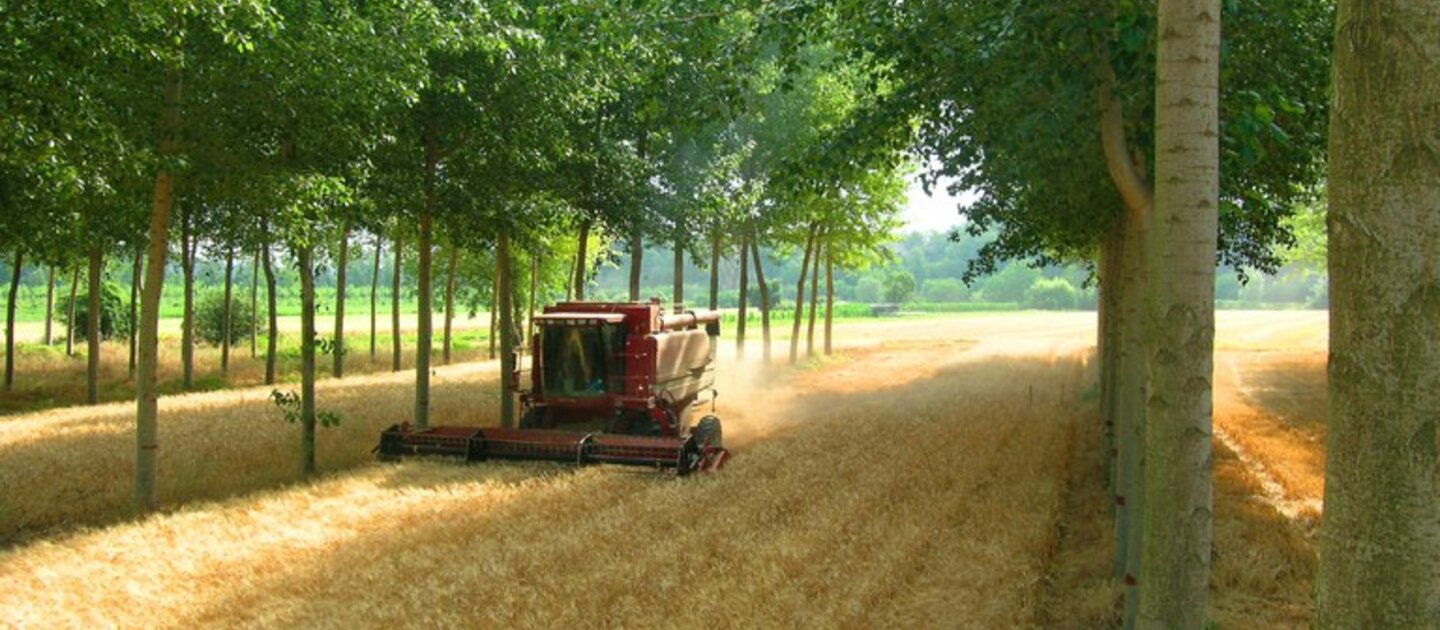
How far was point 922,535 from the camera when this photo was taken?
32.3ft

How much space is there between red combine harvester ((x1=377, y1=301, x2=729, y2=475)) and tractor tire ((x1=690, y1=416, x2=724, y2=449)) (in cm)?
2

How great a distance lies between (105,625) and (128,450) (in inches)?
326

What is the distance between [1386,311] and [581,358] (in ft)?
44.2

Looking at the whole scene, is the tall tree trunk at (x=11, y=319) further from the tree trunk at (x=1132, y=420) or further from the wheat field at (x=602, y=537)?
the tree trunk at (x=1132, y=420)

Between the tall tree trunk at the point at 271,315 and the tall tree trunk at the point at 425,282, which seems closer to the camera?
the tall tree trunk at the point at 425,282

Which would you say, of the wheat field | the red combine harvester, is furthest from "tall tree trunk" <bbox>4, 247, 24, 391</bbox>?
the red combine harvester

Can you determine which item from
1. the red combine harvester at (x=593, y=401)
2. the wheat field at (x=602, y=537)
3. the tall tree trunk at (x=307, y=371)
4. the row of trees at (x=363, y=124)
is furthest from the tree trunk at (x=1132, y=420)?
the tall tree trunk at (x=307, y=371)

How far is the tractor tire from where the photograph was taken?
1438cm

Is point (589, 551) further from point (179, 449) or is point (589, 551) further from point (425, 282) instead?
point (179, 449)

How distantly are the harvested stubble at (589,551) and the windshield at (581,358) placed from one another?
1.68m

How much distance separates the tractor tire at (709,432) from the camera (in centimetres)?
1438

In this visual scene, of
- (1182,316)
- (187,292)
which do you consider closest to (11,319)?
(187,292)

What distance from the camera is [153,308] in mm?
11328

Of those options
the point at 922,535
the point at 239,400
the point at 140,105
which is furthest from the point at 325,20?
the point at 239,400
